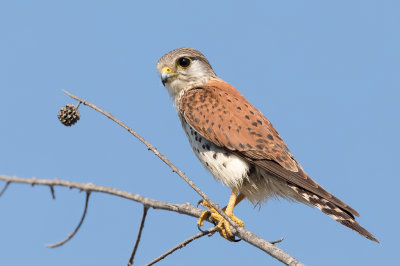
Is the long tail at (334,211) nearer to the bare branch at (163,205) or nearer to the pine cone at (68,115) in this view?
the bare branch at (163,205)

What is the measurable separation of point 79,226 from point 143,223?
30cm

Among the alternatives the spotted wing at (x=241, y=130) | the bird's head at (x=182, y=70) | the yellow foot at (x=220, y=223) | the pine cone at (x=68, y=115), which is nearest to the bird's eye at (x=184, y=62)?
the bird's head at (x=182, y=70)

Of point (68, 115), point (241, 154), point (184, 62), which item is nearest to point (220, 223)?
point (241, 154)

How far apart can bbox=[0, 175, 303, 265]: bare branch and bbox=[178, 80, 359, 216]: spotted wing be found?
825mm

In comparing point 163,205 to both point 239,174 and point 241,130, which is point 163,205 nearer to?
point 239,174

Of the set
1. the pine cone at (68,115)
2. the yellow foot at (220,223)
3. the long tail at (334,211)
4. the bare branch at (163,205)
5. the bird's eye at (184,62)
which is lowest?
the bare branch at (163,205)

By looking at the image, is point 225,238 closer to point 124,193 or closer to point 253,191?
point 253,191

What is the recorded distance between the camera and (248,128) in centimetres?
393

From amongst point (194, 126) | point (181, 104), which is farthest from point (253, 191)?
point (181, 104)

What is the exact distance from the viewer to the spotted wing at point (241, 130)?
143 inches

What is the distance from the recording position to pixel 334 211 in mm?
3264

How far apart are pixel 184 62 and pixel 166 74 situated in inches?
8.8

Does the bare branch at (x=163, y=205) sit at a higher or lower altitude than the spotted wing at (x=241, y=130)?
lower

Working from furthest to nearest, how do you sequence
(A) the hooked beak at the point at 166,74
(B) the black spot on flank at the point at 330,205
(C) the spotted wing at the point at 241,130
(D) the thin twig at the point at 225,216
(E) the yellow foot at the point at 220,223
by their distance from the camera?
(A) the hooked beak at the point at 166,74
(C) the spotted wing at the point at 241,130
(E) the yellow foot at the point at 220,223
(B) the black spot on flank at the point at 330,205
(D) the thin twig at the point at 225,216
